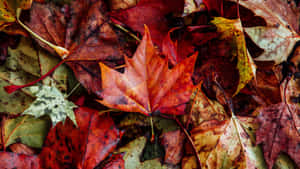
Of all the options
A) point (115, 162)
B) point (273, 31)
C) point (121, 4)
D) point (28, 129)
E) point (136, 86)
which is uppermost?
point (121, 4)

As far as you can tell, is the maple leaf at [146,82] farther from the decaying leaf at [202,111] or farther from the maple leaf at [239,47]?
the maple leaf at [239,47]

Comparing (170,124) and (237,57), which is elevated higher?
(237,57)

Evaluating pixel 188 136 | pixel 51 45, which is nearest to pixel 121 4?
pixel 51 45

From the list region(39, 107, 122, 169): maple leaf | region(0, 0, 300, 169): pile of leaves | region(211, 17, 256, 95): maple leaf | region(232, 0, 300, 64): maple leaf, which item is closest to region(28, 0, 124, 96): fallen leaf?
region(0, 0, 300, 169): pile of leaves

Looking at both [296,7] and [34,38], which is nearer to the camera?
[34,38]

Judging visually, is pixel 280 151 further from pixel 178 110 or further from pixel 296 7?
pixel 296 7

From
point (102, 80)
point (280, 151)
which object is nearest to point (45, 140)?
point (102, 80)

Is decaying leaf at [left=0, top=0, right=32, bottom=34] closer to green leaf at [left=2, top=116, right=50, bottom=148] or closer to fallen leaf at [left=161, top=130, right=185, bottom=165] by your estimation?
green leaf at [left=2, top=116, right=50, bottom=148]

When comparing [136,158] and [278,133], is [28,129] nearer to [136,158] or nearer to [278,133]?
[136,158]
